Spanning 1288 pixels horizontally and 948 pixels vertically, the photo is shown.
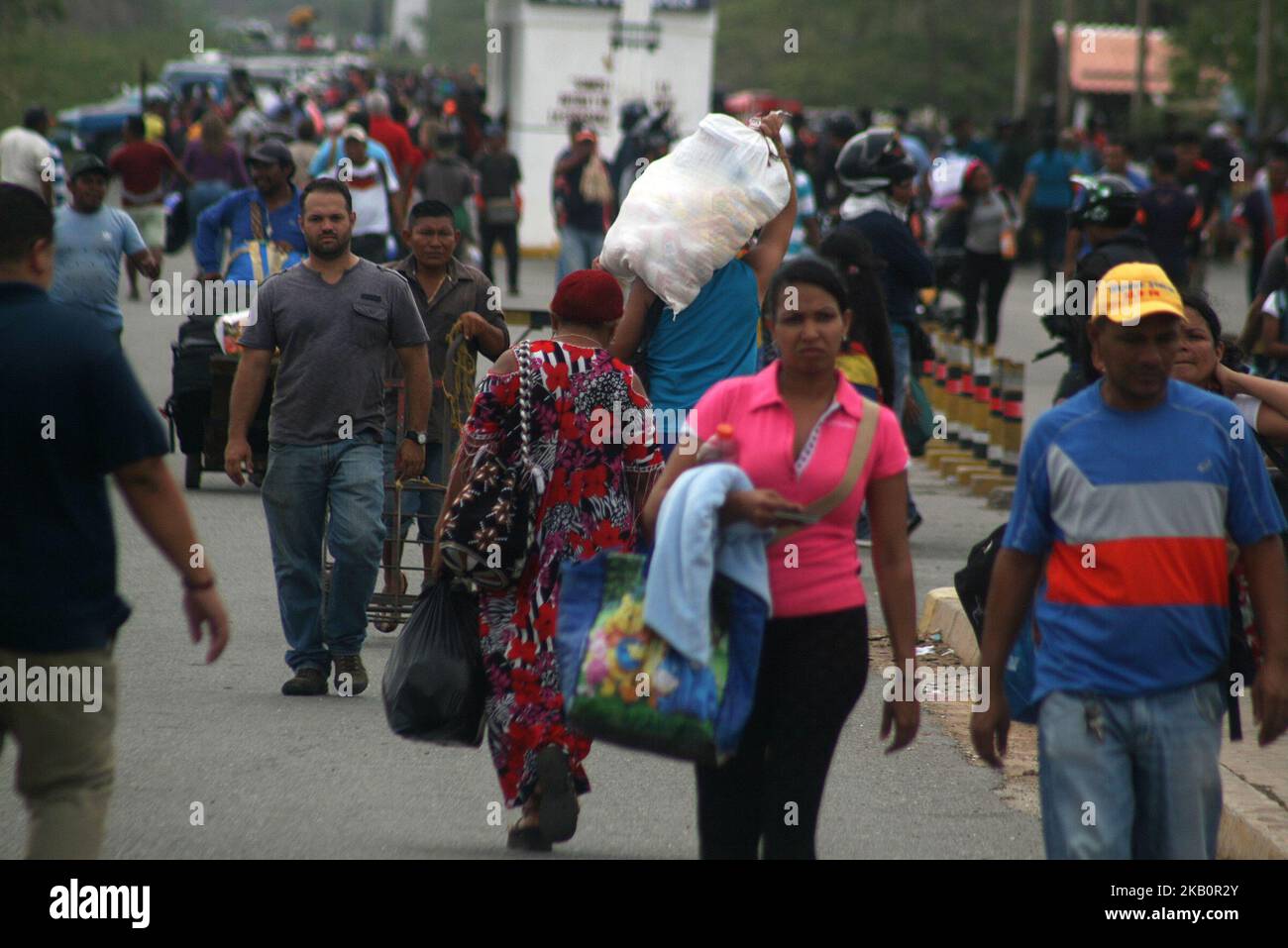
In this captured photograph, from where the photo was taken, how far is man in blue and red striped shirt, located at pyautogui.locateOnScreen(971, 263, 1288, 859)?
4.40 m

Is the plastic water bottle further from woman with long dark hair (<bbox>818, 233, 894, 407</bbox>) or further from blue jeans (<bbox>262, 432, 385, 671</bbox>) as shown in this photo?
woman with long dark hair (<bbox>818, 233, 894, 407</bbox>)

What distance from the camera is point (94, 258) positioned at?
1167cm

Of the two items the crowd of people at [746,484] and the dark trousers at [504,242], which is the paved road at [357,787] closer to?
the crowd of people at [746,484]

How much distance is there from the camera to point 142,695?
8031 millimetres

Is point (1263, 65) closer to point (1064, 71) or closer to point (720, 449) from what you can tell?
→ point (1064, 71)

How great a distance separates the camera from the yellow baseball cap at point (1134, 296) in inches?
177

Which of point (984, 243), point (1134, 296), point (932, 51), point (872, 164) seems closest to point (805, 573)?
point (1134, 296)

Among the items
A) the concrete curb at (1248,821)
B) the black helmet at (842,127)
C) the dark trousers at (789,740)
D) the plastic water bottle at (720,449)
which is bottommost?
the concrete curb at (1248,821)

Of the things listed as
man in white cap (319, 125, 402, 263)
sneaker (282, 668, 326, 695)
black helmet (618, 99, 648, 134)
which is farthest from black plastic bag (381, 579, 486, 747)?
black helmet (618, 99, 648, 134)

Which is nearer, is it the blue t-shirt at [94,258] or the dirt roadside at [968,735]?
the dirt roadside at [968,735]

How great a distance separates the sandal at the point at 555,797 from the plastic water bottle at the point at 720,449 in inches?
63.7

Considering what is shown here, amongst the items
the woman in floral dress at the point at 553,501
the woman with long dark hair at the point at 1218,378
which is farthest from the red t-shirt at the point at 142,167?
the woman with long dark hair at the point at 1218,378

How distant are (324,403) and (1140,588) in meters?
4.08

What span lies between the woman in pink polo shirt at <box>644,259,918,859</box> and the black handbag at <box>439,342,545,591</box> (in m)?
1.20
